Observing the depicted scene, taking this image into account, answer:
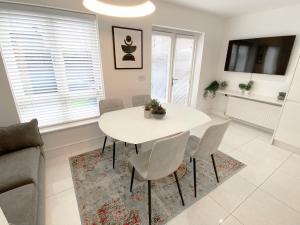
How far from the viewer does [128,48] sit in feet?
8.82

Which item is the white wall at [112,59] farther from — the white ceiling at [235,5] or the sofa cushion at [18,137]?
the sofa cushion at [18,137]

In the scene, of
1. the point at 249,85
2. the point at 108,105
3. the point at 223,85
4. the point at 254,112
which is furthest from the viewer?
the point at 223,85

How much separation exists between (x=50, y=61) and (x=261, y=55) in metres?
3.89

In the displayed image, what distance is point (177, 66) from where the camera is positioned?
3.74 m

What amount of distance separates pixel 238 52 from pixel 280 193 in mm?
2958

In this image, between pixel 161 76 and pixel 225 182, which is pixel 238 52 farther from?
pixel 225 182

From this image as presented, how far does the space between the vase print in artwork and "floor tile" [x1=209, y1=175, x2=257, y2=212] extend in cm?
239

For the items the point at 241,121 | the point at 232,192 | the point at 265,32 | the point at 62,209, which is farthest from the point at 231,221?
the point at 265,32

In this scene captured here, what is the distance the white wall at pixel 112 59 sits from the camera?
6.75ft

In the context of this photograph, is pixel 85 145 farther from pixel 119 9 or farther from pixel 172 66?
pixel 172 66

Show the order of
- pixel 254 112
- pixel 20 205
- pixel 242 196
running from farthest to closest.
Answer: pixel 254 112
pixel 242 196
pixel 20 205

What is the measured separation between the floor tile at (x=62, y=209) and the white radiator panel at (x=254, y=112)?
3592 mm

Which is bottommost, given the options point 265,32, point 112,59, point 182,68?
point 182,68

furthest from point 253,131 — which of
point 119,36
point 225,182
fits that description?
point 119,36
